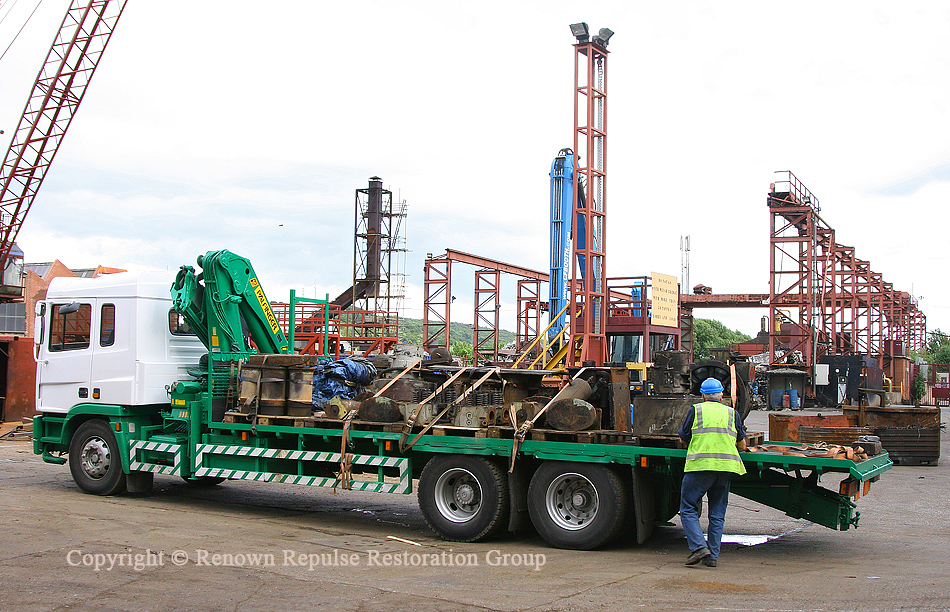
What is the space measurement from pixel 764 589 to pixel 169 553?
218 inches

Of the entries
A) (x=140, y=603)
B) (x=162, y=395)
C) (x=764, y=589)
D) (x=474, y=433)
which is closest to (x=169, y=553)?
(x=140, y=603)

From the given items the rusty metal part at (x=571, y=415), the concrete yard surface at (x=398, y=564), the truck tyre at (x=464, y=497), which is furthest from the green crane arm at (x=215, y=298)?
the rusty metal part at (x=571, y=415)

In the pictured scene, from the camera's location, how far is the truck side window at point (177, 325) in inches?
482

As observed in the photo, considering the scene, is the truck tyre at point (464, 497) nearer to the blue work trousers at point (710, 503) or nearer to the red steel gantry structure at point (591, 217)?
the blue work trousers at point (710, 503)

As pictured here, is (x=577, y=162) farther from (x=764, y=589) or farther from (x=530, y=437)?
(x=764, y=589)

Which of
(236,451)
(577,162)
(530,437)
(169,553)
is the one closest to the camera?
(169,553)

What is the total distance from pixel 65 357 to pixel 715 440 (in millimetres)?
9349

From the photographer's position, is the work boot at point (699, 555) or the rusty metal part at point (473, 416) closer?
the work boot at point (699, 555)

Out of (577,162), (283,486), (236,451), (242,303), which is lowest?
(283,486)

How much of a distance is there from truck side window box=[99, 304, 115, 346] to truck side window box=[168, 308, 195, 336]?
2.51 feet

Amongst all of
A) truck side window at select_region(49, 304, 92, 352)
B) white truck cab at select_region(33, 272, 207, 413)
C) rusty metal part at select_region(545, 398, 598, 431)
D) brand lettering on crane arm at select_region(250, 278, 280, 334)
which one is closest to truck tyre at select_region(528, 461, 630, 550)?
rusty metal part at select_region(545, 398, 598, 431)

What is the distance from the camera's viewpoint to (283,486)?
14.0 metres

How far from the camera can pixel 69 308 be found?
40.7 ft

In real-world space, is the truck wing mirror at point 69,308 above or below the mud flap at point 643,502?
above
